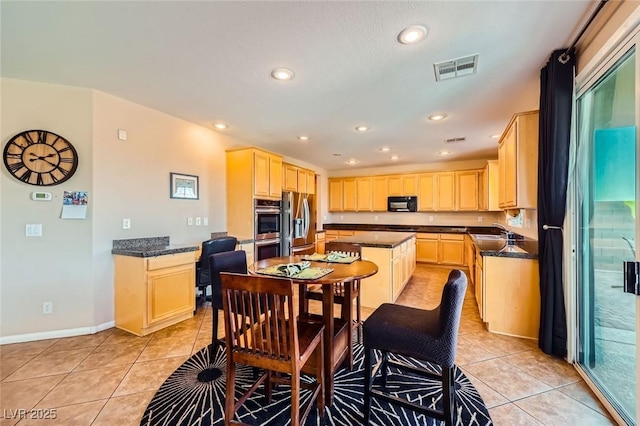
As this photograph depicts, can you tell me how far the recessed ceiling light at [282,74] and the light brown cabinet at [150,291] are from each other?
2228 mm

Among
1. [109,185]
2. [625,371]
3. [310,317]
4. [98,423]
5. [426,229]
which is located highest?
[109,185]

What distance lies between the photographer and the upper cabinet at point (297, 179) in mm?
5217

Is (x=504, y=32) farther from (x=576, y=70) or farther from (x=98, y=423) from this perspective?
(x=98, y=423)

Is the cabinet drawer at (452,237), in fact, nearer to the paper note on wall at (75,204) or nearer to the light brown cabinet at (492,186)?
the light brown cabinet at (492,186)

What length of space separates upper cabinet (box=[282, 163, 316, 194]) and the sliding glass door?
163 inches

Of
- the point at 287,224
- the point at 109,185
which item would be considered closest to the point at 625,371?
the point at 287,224

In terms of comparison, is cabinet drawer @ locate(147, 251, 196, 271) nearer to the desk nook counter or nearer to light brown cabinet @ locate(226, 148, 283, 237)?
the desk nook counter

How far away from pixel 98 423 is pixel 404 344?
1.90m

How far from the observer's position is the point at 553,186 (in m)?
2.22

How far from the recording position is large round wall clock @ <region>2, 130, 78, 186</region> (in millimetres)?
2564

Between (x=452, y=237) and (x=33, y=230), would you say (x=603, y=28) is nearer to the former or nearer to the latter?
(x=452, y=237)

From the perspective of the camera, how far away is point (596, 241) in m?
1.98

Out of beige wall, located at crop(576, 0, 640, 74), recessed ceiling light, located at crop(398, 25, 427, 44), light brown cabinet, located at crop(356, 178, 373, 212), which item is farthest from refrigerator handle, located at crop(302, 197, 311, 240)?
beige wall, located at crop(576, 0, 640, 74)

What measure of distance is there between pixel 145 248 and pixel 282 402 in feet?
7.84
